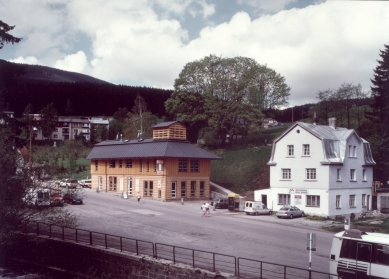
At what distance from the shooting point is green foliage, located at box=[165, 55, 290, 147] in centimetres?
5981

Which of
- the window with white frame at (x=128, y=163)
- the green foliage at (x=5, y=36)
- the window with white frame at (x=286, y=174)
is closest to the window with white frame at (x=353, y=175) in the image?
the window with white frame at (x=286, y=174)

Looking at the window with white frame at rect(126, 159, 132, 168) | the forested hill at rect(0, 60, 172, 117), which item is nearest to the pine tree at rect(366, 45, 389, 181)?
the window with white frame at rect(126, 159, 132, 168)

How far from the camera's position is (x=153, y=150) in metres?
49.2

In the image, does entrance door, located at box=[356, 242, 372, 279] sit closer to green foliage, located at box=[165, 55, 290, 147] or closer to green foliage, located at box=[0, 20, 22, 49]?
green foliage, located at box=[0, 20, 22, 49]

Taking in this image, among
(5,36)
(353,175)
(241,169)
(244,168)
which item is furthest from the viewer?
(241,169)

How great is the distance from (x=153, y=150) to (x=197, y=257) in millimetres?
29157

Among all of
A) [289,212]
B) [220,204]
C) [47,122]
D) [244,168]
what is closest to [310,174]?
[289,212]

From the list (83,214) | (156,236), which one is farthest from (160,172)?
(156,236)

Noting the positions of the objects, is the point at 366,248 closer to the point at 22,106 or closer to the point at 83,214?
the point at 83,214

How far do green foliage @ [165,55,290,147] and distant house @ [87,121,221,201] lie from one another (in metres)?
11.3

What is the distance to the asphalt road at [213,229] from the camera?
905 inches

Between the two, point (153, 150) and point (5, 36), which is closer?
point (5, 36)

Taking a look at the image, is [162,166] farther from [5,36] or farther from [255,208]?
[5,36]

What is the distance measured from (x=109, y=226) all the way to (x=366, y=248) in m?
19.6
